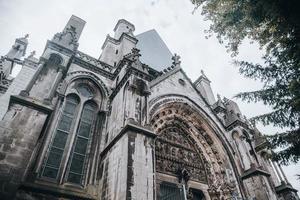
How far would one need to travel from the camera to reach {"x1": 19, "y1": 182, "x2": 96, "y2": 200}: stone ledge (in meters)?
5.59

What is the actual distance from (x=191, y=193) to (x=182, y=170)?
1007 millimetres

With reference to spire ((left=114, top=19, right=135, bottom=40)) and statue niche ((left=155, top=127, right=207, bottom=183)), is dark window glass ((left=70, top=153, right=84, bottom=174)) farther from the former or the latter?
spire ((left=114, top=19, right=135, bottom=40))

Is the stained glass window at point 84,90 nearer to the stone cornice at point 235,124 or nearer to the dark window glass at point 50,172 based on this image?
the dark window glass at point 50,172

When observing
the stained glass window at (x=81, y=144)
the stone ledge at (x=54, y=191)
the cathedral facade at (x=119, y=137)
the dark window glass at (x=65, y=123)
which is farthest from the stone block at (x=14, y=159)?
the dark window glass at (x=65, y=123)

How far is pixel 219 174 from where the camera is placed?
33.1 ft

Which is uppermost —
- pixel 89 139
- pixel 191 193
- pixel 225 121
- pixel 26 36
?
pixel 26 36

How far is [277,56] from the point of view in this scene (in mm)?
6129

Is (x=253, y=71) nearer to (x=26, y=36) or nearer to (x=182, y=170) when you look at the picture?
(x=182, y=170)

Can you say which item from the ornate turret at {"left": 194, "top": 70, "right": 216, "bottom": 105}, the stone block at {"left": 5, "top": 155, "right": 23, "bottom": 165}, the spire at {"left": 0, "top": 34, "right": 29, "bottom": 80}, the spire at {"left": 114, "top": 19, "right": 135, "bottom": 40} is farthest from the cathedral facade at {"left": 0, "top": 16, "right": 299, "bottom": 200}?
the spire at {"left": 0, "top": 34, "right": 29, "bottom": 80}

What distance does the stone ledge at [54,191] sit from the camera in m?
5.59

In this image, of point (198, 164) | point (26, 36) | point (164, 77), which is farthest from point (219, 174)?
point (26, 36)

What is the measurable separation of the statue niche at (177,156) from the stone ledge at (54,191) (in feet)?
10.1

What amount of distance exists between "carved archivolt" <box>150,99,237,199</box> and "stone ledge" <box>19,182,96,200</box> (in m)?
3.21

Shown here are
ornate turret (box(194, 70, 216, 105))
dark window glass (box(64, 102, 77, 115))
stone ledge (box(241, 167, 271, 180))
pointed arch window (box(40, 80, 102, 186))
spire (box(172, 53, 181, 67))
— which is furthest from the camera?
ornate turret (box(194, 70, 216, 105))
